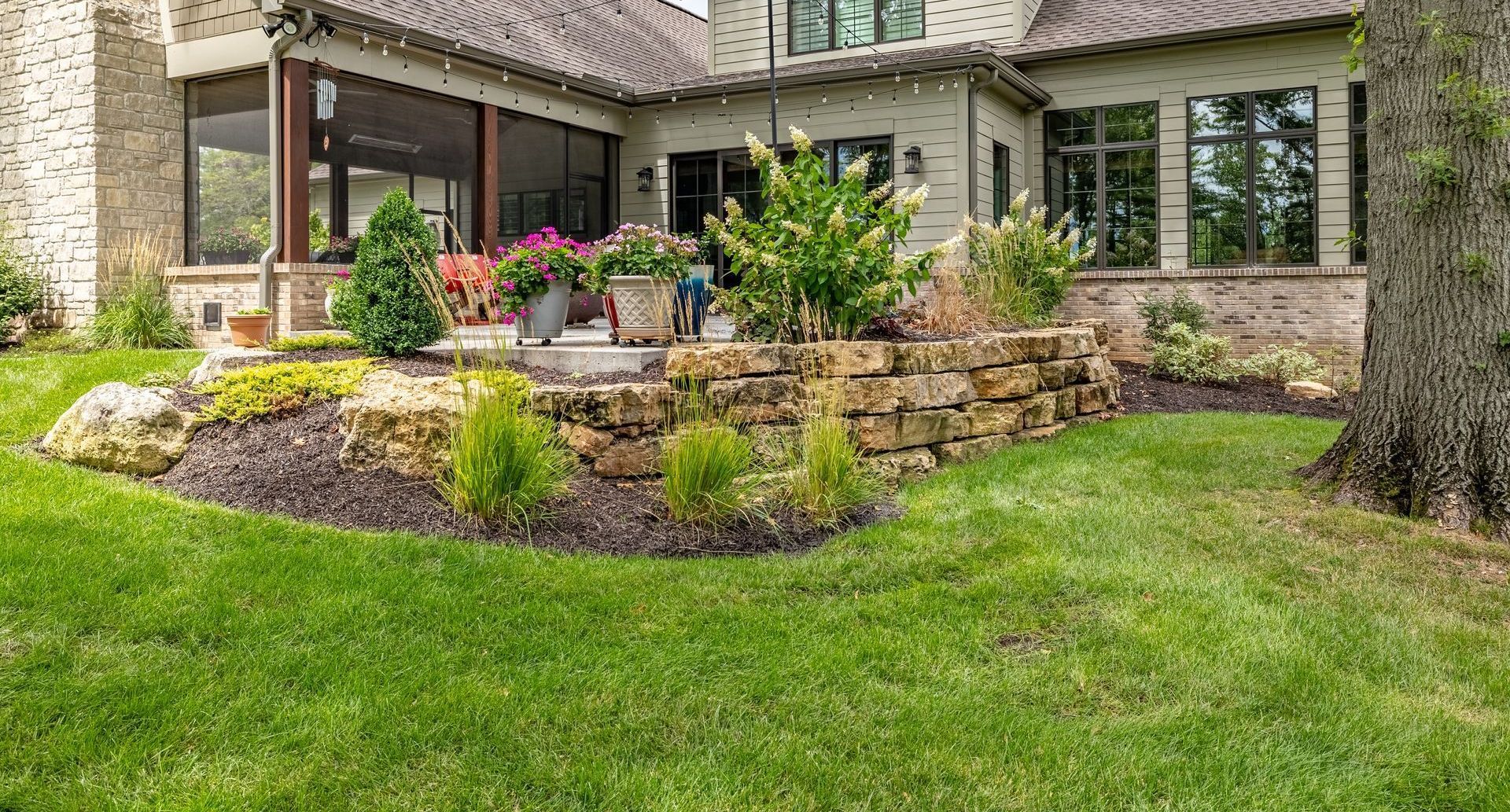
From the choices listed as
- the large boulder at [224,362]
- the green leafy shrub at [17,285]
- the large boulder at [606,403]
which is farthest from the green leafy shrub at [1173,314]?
the green leafy shrub at [17,285]

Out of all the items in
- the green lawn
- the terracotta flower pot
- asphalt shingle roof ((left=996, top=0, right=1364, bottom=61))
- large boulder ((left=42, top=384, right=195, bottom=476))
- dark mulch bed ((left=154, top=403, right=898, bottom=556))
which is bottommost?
the green lawn

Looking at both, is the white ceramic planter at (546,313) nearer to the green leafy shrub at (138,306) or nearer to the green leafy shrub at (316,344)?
the green leafy shrub at (316,344)

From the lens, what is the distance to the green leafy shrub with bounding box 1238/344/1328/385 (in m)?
10.1

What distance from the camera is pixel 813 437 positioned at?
4.94m

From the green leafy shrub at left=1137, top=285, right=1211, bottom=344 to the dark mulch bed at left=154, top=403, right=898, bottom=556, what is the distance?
724 centimetres

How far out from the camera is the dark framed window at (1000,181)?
12055 millimetres

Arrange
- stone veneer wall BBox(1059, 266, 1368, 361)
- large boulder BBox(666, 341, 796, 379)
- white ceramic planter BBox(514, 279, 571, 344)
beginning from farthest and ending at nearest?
1. stone veneer wall BBox(1059, 266, 1368, 361)
2. white ceramic planter BBox(514, 279, 571, 344)
3. large boulder BBox(666, 341, 796, 379)

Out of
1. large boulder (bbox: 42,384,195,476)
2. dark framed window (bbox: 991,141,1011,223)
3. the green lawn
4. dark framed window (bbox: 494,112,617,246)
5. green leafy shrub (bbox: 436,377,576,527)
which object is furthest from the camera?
dark framed window (bbox: 494,112,617,246)

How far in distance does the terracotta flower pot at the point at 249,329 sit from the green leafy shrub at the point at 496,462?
5206 millimetres

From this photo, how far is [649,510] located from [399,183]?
8328 millimetres

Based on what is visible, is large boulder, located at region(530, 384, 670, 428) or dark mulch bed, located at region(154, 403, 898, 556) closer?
dark mulch bed, located at region(154, 403, 898, 556)

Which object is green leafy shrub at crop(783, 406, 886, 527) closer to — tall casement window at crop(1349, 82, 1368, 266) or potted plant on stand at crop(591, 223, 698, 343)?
potted plant on stand at crop(591, 223, 698, 343)

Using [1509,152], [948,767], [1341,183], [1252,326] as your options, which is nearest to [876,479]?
[948,767]

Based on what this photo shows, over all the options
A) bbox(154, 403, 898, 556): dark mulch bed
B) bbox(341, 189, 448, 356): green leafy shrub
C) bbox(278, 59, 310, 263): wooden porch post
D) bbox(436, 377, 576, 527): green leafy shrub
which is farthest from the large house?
bbox(436, 377, 576, 527): green leafy shrub
